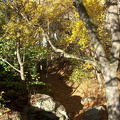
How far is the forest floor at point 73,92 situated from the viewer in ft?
→ 34.5

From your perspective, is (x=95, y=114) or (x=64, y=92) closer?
(x=95, y=114)

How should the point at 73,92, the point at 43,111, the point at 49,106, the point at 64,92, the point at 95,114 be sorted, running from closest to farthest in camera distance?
1. the point at 43,111
2. the point at 49,106
3. the point at 95,114
4. the point at 73,92
5. the point at 64,92

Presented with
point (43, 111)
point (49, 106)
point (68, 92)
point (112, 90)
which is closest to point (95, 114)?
point (49, 106)

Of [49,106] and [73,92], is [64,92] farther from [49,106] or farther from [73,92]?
[49,106]

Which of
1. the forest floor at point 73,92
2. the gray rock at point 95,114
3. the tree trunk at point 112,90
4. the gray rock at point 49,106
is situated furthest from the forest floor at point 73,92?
the tree trunk at point 112,90

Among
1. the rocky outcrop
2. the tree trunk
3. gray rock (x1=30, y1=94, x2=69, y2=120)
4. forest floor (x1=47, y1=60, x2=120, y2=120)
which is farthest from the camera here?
forest floor (x1=47, y1=60, x2=120, y2=120)

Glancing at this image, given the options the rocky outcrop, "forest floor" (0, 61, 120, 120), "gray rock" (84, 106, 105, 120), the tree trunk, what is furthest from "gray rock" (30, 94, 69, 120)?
the tree trunk

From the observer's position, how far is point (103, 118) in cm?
870

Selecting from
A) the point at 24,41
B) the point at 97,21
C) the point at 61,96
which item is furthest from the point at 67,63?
the point at 24,41

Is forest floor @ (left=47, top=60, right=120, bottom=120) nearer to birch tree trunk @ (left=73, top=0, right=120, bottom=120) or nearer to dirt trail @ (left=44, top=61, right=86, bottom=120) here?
dirt trail @ (left=44, top=61, right=86, bottom=120)

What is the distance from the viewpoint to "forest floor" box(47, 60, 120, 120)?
34.5 feet

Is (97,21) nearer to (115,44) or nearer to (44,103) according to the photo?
(115,44)

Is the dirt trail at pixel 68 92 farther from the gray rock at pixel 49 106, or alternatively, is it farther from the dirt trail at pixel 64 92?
the gray rock at pixel 49 106

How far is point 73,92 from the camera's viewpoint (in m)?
14.0
